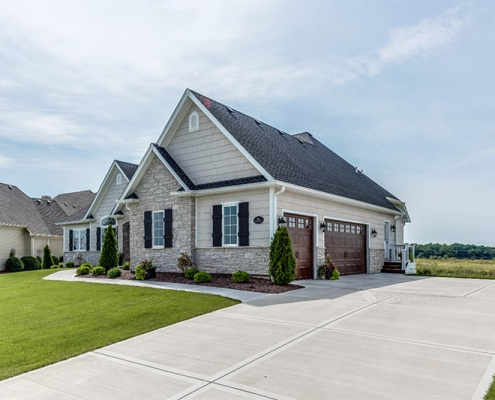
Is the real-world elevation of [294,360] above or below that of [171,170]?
below

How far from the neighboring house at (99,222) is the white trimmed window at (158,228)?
6.44 m

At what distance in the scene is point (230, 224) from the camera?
14.3 metres

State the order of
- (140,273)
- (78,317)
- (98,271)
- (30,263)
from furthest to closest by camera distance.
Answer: (30,263) → (98,271) → (140,273) → (78,317)

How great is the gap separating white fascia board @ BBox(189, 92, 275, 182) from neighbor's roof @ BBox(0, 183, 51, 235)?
18.9 meters

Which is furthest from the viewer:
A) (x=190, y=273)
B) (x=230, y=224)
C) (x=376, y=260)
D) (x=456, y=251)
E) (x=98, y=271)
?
(x=456, y=251)

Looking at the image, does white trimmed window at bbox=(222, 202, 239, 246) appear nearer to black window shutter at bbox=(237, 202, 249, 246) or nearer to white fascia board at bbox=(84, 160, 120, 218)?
black window shutter at bbox=(237, 202, 249, 246)

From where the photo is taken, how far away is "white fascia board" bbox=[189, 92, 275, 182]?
13211mm

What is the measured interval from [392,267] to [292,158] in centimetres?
876

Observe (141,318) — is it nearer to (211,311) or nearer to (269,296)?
(211,311)

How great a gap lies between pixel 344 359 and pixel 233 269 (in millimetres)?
8833

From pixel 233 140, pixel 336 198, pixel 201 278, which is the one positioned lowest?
pixel 201 278

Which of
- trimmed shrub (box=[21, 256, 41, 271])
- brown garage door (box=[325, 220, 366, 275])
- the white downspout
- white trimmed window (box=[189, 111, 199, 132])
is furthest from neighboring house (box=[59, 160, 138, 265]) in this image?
the white downspout

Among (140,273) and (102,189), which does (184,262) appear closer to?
(140,273)

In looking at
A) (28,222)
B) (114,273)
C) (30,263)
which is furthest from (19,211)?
(114,273)
